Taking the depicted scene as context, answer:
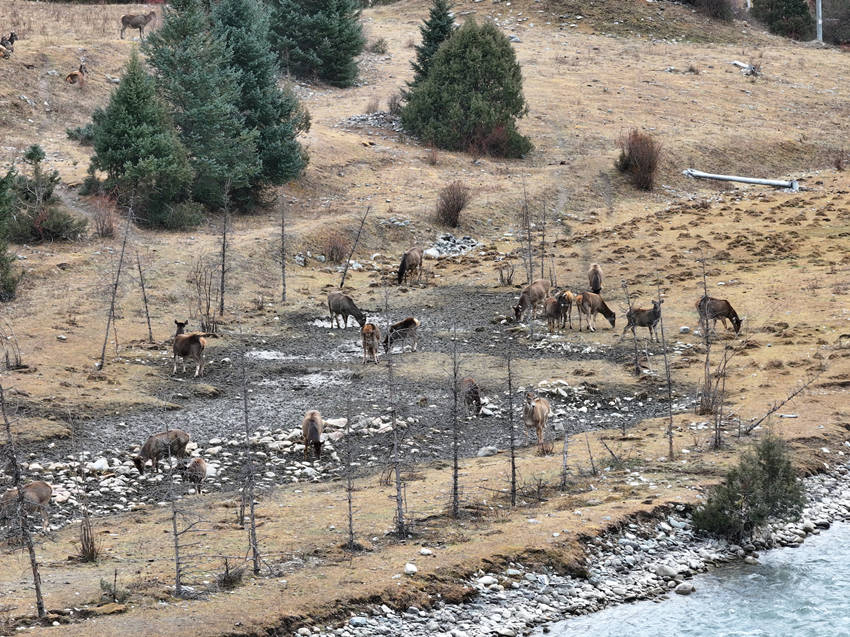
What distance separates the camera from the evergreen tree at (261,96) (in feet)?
130

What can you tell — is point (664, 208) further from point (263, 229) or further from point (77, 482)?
point (77, 482)

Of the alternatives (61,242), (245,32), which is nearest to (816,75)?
(245,32)

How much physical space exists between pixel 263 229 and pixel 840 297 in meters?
17.5

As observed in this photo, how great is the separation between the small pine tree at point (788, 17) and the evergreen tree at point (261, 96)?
44122mm

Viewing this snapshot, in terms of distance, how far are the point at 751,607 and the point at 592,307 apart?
13.5 m

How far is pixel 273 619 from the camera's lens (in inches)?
487

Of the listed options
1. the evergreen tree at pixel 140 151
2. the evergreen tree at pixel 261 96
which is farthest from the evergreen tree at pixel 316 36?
the evergreen tree at pixel 140 151

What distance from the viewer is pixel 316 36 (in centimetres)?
5425

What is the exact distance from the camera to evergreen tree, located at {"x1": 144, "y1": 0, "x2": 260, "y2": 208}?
37312 millimetres

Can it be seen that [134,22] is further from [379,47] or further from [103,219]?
[103,219]

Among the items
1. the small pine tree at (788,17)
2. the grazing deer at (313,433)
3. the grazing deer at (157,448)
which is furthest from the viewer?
the small pine tree at (788,17)

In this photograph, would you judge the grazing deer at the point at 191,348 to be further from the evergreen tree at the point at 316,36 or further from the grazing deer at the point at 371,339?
the evergreen tree at the point at 316,36

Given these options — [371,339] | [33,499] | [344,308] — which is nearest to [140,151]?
[344,308]

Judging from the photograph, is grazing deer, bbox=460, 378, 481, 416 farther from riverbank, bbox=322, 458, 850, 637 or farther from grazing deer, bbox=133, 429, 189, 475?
riverbank, bbox=322, 458, 850, 637
